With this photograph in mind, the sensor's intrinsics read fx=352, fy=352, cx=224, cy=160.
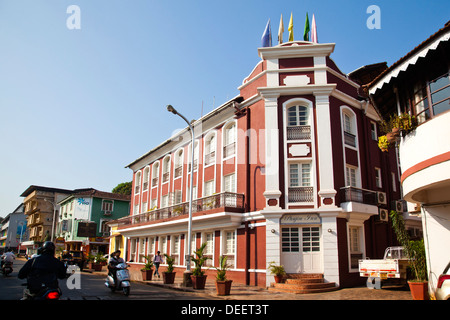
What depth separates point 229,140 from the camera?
21734 millimetres

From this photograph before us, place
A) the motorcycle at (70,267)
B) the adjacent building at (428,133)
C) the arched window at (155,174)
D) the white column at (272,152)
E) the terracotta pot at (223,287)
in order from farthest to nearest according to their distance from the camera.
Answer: the arched window at (155,174) → the white column at (272,152) → the terracotta pot at (223,287) → the adjacent building at (428,133) → the motorcycle at (70,267)

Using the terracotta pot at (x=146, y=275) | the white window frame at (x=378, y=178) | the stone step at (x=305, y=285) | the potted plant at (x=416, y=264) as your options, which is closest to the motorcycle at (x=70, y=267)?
the terracotta pot at (x=146, y=275)

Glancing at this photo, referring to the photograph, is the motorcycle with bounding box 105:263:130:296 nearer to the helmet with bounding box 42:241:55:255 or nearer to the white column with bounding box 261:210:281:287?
the helmet with bounding box 42:241:55:255

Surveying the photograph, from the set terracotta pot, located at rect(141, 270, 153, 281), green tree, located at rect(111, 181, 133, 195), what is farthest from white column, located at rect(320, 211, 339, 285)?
green tree, located at rect(111, 181, 133, 195)

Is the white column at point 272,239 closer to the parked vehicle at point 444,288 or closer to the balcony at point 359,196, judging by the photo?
the balcony at point 359,196

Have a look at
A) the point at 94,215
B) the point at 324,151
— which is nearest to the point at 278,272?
the point at 324,151

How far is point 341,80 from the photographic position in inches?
771

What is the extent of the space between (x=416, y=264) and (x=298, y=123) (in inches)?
362

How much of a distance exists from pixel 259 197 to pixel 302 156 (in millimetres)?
3064

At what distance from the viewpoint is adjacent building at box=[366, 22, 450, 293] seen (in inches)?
339

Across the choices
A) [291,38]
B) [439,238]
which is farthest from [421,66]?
[291,38]

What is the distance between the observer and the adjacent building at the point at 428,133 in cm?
862

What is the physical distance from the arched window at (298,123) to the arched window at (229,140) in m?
3.85

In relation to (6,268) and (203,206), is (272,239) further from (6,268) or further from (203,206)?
(6,268)
